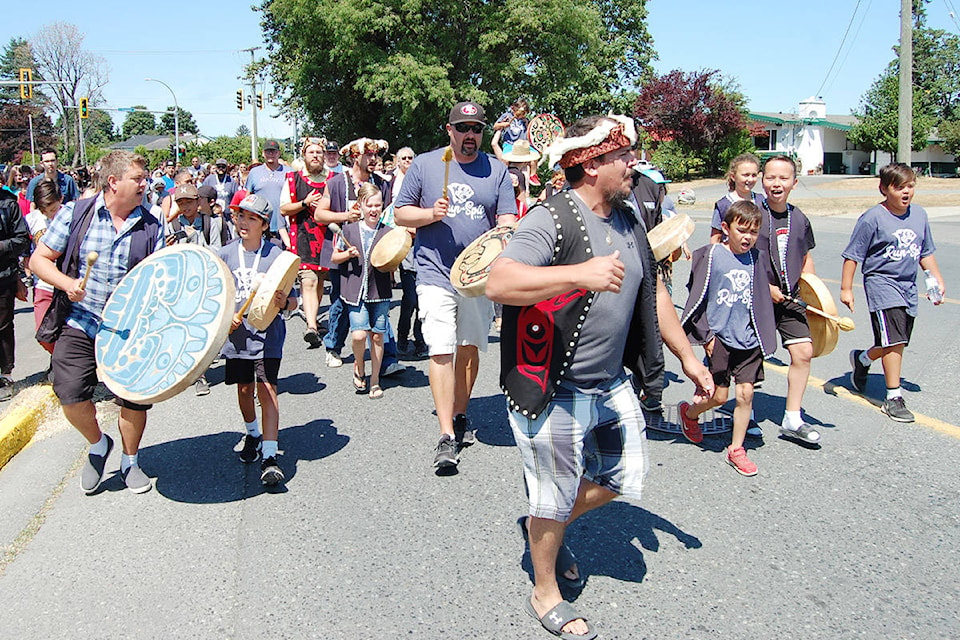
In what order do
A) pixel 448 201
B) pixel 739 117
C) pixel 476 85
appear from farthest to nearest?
pixel 739 117
pixel 476 85
pixel 448 201

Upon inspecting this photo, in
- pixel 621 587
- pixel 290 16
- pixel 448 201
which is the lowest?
pixel 621 587

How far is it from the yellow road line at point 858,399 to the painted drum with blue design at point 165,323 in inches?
176

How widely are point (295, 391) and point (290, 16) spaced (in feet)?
98.6

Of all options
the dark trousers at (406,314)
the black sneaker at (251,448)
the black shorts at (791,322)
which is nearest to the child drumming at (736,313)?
the black shorts at (791,322)

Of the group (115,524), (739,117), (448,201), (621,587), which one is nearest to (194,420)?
(115,524)

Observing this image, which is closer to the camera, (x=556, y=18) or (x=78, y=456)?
(x=78, y=456)

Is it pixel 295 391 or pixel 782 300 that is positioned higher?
pixel 782 300

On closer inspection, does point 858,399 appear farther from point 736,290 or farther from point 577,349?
point 577,349

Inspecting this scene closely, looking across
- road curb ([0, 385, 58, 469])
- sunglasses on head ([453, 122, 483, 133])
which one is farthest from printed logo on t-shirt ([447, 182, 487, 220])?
road curb ([0, 385, 58, 469])

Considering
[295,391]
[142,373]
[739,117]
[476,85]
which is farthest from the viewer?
[739,117]

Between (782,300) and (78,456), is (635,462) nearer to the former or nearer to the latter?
(782,300)

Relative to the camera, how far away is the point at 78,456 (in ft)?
Result: 17.6

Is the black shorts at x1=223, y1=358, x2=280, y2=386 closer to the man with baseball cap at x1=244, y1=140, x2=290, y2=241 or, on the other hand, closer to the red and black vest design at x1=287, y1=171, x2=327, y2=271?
the red and black vest design at x1=287, y1=171, x2=327, y2=271

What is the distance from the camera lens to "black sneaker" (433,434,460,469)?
4.72 m
